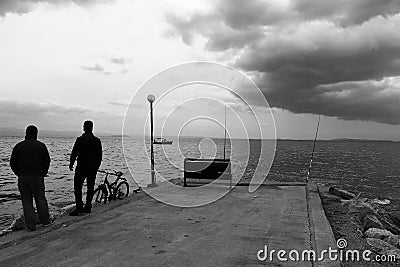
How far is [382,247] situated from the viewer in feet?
26.3

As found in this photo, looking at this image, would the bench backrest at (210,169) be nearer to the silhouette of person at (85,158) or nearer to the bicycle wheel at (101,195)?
the bicycle wheel at (101,195)

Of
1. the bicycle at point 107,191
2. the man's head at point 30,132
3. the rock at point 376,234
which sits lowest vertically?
the rock at point 376,234

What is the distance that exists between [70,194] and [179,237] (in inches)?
791

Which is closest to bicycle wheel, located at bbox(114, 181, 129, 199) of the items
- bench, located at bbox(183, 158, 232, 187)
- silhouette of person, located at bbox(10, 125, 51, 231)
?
bench, located at bbox(183, 158, 232, 187)

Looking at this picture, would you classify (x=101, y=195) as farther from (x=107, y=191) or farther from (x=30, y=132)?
(x=30, y=132)

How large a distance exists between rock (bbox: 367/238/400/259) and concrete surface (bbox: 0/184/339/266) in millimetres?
1037

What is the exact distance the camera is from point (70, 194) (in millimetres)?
25531

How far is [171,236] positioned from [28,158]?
3.23 m

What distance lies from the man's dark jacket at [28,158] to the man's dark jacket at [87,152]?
102 cm

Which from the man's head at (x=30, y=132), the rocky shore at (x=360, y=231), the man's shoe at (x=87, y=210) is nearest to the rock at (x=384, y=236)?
the rocky shore at (x=360, y=231)

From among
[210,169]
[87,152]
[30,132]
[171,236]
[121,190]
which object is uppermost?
[30,132]

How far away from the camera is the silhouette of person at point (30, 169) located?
769 cm

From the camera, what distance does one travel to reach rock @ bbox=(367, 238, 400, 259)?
746cm

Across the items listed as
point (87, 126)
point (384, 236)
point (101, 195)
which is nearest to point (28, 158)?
point (87, 126)
